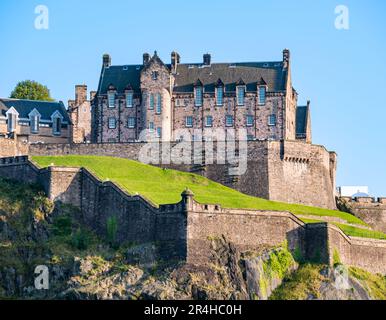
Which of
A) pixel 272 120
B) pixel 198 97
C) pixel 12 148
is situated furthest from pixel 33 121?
pixel 272 120

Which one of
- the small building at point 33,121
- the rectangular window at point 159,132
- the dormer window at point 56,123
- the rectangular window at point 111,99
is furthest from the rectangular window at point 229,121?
the dormer window at point 56,123

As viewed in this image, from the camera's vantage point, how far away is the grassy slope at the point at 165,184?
121 meters

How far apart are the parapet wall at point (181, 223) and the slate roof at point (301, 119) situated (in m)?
20.4

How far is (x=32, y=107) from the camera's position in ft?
467

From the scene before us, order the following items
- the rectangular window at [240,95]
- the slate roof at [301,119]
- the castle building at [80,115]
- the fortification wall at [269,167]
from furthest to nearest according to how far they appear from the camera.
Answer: the slate roof at [301,119] < the castle building at [80,115] < the rectangular window at [240,95] < the fortification wall at [269,167]

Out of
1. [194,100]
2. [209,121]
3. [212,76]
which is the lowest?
[209,121]

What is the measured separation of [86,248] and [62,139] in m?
28.2

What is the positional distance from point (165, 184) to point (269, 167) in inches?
434

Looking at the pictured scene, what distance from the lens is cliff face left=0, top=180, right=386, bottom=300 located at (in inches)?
4301

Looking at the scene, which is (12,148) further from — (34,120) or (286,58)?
(286,58)

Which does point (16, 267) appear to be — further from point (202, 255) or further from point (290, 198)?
point (290, 198)

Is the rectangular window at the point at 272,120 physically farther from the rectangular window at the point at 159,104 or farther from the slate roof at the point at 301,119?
the rectangular window at the point at 159,104

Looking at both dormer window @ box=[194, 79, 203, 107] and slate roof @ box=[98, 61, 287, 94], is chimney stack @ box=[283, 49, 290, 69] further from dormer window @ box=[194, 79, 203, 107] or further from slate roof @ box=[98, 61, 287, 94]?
dormer window @ box=[194, 79, 203, 107]

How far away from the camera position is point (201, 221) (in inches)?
4459
